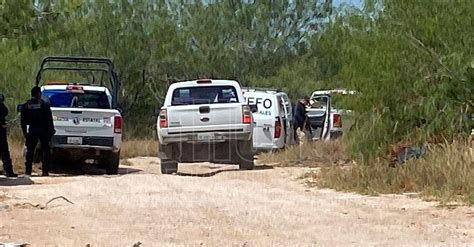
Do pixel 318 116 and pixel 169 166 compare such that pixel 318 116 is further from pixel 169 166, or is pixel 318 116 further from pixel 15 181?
pixel 15 181

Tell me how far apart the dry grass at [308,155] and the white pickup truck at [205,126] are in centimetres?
226

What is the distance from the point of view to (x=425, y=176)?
523 inches

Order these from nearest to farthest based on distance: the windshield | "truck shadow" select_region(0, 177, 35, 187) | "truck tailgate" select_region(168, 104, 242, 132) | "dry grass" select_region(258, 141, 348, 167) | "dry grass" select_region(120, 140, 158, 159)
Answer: "truck shadow" select_region(0, 177, 35, 187)
"truck tailgate" select_region(168, 104, 242, 132)
the windshield
"dry grass" select_region(258, 141, 348, 167)
"dry grass" select_region(120, 140, 158, 159)

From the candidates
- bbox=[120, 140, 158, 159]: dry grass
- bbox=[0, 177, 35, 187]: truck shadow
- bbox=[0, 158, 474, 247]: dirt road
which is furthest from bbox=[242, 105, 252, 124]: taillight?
bbox=[120, 140, 158, 159]: dry grass

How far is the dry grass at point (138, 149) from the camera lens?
83.6 feet

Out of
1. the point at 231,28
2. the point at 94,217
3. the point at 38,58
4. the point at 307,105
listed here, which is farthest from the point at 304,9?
the point at 94,217

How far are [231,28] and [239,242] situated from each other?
2824 cm

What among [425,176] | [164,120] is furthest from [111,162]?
[425,176]

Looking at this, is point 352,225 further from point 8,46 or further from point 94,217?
point 8,46

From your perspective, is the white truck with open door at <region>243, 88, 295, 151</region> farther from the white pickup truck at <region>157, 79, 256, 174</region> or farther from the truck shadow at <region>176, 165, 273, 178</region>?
the white pickup truck at <region>157, 79, 256, 174</region>

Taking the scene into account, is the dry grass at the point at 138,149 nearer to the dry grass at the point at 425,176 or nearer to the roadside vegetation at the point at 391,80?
the roadside vegetation at the point at 391,80

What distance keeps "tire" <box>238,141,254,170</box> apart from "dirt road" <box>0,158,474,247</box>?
3.14 m

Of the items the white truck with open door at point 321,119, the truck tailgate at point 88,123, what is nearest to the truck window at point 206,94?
the truck tailgate at point 88,123

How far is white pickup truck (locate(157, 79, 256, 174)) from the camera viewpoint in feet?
57.8
